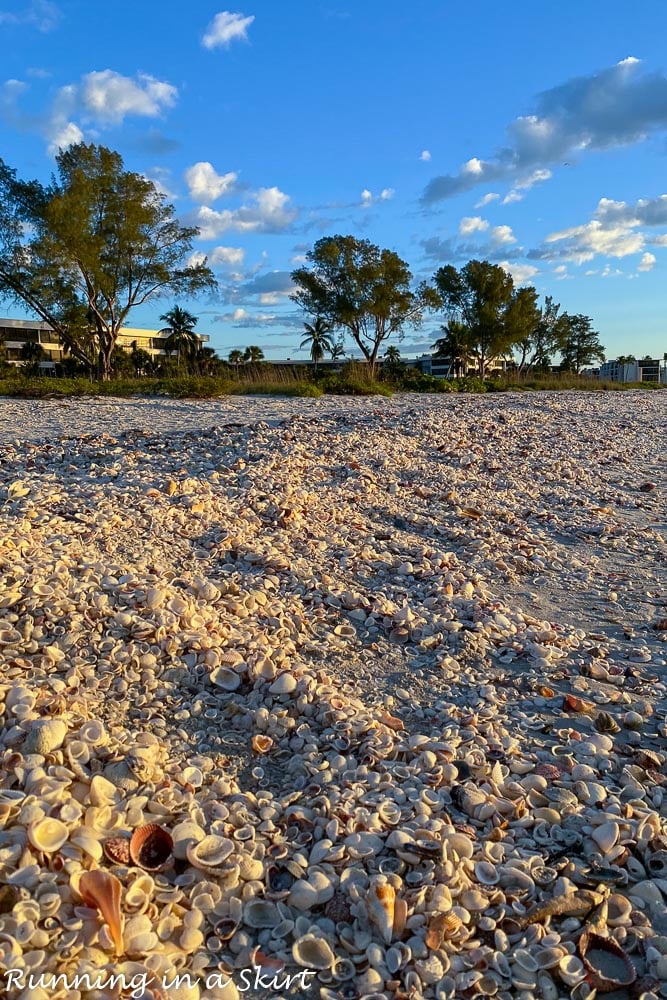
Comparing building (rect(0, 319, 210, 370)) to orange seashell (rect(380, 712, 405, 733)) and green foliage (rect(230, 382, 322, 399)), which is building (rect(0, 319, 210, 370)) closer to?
green foliage (rect(230, 382, 322, 399))

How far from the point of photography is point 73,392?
496 inches

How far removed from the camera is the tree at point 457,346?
128 feet

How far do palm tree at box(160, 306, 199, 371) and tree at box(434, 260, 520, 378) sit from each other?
3056 cm

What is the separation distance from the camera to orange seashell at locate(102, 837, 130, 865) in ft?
6.41

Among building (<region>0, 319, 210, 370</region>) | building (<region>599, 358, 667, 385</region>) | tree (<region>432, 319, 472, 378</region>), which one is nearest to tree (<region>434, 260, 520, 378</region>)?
tree (<region>432, 319, 472, 378</region>)

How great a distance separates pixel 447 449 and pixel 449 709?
5.67 metres

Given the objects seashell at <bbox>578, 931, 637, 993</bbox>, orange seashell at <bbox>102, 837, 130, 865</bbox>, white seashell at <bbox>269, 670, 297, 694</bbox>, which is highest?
white seashell at <bbox>269, 670, 297, 694</bbox>

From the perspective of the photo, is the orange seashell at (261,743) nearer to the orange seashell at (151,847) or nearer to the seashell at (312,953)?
the orange seashell at (151,847)

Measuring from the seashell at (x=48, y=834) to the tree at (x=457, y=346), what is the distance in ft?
110

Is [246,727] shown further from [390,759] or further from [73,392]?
[73,392]

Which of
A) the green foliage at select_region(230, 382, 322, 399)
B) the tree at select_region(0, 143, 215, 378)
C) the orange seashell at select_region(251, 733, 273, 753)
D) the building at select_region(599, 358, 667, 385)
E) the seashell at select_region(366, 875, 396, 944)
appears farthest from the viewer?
the building at select_region(599, 358, 667, 385)

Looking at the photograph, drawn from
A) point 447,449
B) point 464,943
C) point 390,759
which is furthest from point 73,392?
point 464,943

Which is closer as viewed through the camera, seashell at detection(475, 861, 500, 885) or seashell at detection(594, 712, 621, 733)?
seashell at detection(475, 861, 500, 885)

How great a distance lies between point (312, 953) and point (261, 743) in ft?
3.03
